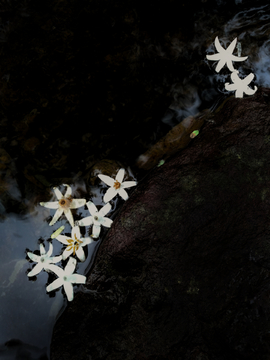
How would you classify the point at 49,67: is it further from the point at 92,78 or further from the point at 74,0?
the point at 74,0

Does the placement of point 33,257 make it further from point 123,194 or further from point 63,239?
point 123,194

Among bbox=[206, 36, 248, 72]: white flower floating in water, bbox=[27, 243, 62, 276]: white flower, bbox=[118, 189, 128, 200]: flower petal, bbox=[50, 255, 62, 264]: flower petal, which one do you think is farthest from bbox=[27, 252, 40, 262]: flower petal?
bbox=[206, 36, 248, 72]: white flower floating in water

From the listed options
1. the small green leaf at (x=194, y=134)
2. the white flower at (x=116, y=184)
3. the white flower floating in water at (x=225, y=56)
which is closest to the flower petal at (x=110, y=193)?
the white flower at (x=116, y=184)

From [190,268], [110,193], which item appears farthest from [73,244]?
[190,268]

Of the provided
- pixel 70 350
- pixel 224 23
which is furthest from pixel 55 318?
pixel 224 23

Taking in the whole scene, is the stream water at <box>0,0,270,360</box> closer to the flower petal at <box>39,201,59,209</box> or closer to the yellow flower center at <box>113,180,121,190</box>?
the flower petal at <box>39,201,59,209</box>

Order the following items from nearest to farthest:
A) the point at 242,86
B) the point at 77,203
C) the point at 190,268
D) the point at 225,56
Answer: the point at 190,268 < the point at 77,203 < the point at 242,86 < the point at 225,56
